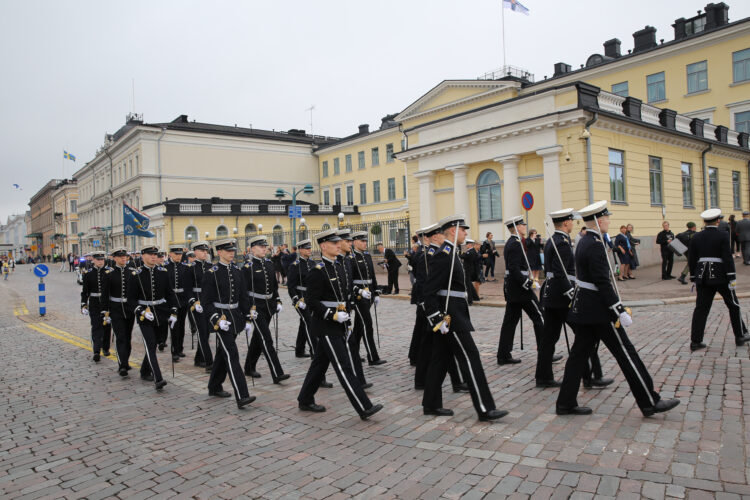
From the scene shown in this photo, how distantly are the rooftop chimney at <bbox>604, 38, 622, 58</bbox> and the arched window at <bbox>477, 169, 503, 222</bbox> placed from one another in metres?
29.4

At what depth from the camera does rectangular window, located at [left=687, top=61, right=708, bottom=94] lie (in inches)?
1423

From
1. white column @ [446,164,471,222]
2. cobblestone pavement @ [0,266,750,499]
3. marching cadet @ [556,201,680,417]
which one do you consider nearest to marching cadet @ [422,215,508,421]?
cobblestone pavement @ [0,266,750,499]

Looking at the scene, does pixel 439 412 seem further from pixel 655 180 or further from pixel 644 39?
pixel 644 39

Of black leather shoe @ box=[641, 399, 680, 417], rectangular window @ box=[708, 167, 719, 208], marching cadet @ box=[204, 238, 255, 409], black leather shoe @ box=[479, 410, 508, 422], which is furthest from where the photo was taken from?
rectangular window @ box=[708, 167, 719, 208]

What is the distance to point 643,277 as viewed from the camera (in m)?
18.7

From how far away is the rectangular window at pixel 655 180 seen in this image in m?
22.6

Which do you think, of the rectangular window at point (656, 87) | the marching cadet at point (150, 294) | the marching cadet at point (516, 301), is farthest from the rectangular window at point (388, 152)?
the marching cadet at point (516, 301)

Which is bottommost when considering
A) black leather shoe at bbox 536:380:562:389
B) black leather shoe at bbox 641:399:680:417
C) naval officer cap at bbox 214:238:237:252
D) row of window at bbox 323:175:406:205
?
black leather shoe at bbox 536:380:562:389

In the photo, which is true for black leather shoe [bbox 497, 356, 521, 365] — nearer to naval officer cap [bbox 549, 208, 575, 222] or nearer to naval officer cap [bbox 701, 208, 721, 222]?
naval officer cap [bbox 549, 208, 575, 222]

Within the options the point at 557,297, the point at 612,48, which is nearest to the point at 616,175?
the point at 557,297

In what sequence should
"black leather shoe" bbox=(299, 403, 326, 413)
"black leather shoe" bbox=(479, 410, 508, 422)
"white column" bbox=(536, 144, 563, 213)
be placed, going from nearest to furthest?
1. "black leather shoe" bbox=(479, 410, 508, 422)
2. "black leather shoe" bbox=(299, 403, 326, 413)
3. "white column" bbox=(536, 144, 563, 213)

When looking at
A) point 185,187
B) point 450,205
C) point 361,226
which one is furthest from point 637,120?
point 185,187

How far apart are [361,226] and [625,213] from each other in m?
11.6

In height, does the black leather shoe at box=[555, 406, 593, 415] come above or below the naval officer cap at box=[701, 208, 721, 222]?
below
